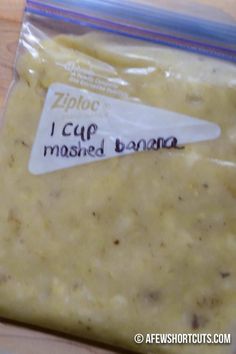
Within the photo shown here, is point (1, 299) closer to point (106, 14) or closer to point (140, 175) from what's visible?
point (140, 175)

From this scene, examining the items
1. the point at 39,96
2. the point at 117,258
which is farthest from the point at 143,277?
the point at 39,96

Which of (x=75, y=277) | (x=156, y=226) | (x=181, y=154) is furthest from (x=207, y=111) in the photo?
(x=75, y=277)

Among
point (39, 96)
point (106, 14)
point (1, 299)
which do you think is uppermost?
point (106, 14)

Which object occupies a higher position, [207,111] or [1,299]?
[207,111]
